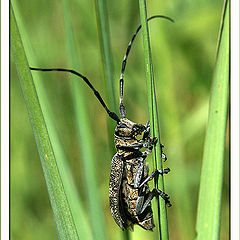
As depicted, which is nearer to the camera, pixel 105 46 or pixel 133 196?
pixel 105 46

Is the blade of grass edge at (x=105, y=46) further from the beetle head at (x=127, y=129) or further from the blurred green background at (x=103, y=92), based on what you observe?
the blurred green background at (x=103, y=92)

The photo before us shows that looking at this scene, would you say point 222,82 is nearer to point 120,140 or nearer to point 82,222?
point 120,140

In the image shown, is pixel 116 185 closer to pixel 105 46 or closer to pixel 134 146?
pixel 134 146

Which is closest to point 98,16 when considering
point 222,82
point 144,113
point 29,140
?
point 222,82

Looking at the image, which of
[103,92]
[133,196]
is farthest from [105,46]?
[103,92]

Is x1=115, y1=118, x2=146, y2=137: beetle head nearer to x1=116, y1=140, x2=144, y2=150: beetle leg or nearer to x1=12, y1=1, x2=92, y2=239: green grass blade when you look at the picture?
x1=116, y1=140, x2=144, y2=150: beetle leg

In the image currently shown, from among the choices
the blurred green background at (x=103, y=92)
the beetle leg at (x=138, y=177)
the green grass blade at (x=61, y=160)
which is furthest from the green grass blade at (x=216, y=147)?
the blurred green background at (x=103, y=92)
